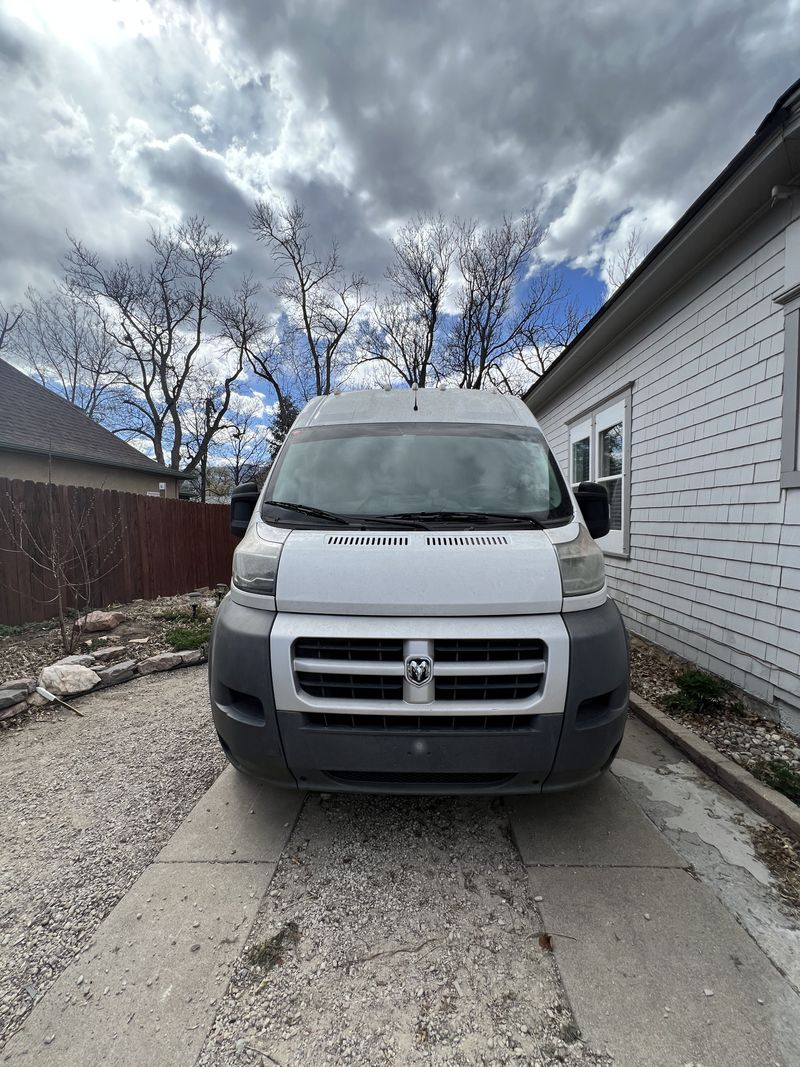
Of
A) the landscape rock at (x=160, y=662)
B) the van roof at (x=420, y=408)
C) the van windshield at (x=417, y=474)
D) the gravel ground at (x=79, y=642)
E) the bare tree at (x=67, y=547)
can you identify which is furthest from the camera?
the bare tree at (x=67, y=547)

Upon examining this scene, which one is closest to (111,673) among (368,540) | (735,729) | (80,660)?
(80,660)

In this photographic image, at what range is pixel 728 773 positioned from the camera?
2.64 m

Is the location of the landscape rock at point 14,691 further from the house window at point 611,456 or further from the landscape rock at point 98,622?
the house window at point 611,456

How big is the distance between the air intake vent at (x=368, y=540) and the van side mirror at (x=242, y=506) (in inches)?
38.6

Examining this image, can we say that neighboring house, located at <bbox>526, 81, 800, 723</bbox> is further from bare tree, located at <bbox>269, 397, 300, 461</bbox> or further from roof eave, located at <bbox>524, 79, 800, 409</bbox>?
bare tree, located at <bbox>269, 397, 300, 461</bbox>

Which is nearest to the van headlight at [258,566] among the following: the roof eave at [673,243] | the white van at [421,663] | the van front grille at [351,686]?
the white van at [421,663]

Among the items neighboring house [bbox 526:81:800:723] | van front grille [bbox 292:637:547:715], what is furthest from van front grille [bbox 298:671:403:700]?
neighboring house [bbox 526:81:800:723]

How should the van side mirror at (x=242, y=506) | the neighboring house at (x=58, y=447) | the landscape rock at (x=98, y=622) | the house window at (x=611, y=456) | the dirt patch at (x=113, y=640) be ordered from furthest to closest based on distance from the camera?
the neighboring house at (x=58, y=447) → the house window at (x=611, y=456) → the landscape rock at (x=98, y=622) → the dirt patch at (x=113, y=640) → the van side mirror at (x=242, y=506)

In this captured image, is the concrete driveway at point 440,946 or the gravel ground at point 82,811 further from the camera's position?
the gravel ground at point 82,811

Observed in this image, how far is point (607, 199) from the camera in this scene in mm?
13766

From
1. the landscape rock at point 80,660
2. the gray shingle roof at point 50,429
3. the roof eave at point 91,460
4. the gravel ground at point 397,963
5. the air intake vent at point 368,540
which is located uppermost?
the gray shingle roof at point 50,429

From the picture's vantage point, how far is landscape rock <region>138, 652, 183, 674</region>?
4.69 metres

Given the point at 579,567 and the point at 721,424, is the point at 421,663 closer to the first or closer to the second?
the point at 579,567

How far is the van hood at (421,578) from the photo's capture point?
1896 millimetres
